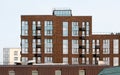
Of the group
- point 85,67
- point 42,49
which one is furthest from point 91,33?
point 85,67

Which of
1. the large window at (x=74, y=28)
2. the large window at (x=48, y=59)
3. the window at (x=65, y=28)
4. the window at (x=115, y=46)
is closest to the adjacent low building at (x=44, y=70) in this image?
the large window at (x=48, y=59)

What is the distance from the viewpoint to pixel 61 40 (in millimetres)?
162375

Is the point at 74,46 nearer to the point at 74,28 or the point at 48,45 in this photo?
the point at 74,28

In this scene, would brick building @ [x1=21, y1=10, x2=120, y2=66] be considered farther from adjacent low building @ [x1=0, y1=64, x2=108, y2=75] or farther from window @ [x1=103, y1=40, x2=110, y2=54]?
adjacent low building @ [x1=0, y1=64, x2=108, y2=75]

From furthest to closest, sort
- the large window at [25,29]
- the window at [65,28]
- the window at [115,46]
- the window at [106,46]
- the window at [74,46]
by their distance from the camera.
Answer: the window at [115,46]
the window at [106,46]
the window at [65,28]
the window at [74,46]
the large window at [25,29]

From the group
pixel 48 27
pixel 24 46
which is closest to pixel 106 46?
pixel 48 27

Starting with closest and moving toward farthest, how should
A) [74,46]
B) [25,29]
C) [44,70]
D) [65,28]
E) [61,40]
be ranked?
1. [44,70]
2. [25,29]
3. [74,46]
4. [65,28]
5. [61,40]

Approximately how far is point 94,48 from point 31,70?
62.7 meters

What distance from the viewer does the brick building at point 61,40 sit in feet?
529

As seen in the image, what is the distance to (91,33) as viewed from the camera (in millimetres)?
162875

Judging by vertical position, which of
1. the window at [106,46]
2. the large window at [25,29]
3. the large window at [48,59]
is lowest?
the large window at [48,59]

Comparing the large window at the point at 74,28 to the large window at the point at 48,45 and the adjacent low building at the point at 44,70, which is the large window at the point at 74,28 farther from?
the adjacent low building at the point at 44,70

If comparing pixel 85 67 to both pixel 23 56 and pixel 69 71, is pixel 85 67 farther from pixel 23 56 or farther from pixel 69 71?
pixel 23 56

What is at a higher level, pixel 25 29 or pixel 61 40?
pixel 25 29
